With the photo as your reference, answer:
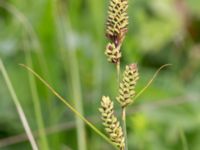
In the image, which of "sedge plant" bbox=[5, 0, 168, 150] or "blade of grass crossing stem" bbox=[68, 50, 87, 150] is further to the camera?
"blade of grass crossing stem" bbox=[68, 50, 87, 150]

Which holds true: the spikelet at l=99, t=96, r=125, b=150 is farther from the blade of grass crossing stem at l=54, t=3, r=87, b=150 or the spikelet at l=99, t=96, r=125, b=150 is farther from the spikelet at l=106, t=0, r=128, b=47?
the blade of grass crossing stem at l=54, t=3, r=87, b=150

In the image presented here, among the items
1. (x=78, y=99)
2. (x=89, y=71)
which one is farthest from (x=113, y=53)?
(x=89, y=71)

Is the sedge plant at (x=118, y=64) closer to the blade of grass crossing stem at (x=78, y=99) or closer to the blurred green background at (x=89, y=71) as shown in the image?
the blade of grass crossing stem at (x=78, y=99)

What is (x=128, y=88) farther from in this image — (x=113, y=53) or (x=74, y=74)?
(x=74, y=74)

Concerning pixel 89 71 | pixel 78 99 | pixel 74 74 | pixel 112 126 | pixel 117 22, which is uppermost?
pixel 89 71

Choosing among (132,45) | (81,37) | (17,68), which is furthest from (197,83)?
(17,68)

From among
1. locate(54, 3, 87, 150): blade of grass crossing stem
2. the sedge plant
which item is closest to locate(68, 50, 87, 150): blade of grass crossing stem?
locate(54, 3, 87, 150): blade of grass crossing stem
